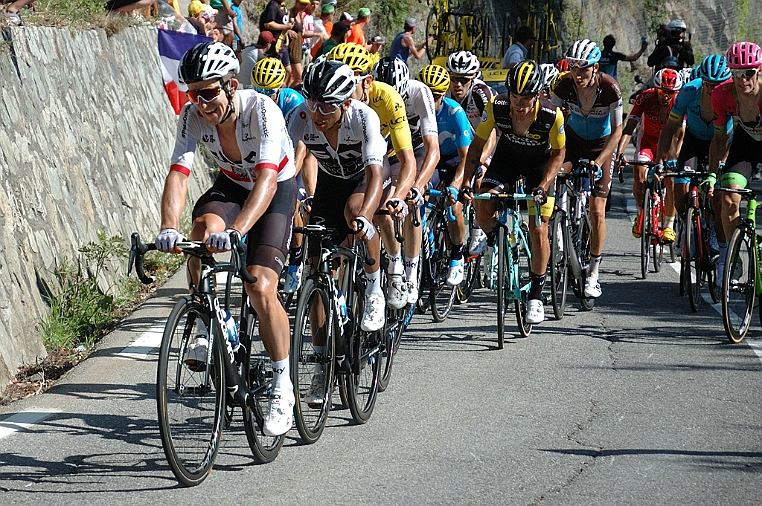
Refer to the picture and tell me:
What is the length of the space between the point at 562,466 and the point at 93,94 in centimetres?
696

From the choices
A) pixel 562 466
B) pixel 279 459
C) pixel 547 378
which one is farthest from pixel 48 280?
pixel 562 466

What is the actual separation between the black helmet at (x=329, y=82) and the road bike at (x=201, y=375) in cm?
142

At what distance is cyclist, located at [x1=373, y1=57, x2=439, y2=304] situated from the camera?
8.11 meters

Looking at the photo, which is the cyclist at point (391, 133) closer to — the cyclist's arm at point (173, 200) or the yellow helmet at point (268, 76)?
the cyclist's arm at point (173, 200)

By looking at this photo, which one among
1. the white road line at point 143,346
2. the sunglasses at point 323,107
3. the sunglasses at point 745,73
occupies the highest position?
the sunglasses at point 745,73

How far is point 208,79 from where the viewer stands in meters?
5.27

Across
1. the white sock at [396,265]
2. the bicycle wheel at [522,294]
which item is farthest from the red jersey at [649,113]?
the white sock at [396,265]

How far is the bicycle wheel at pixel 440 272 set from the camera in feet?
29.8

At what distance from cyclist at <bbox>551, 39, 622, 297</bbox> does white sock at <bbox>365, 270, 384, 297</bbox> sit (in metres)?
3.47

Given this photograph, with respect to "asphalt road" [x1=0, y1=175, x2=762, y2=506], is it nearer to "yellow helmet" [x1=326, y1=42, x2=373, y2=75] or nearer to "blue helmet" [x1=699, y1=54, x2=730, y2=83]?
"yellow helmet" [x1=326, y1=42, x2=373, y2=75]

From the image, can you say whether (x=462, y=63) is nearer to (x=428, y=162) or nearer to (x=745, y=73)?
(x=428, y=162)

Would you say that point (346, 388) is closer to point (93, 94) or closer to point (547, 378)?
point (547, 378)

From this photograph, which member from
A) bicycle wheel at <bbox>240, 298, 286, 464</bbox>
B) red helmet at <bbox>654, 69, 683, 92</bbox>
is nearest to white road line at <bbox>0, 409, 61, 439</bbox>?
bicycle wheel at <bbox>240, 298, 286, 464</bbox>

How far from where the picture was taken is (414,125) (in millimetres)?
8984
